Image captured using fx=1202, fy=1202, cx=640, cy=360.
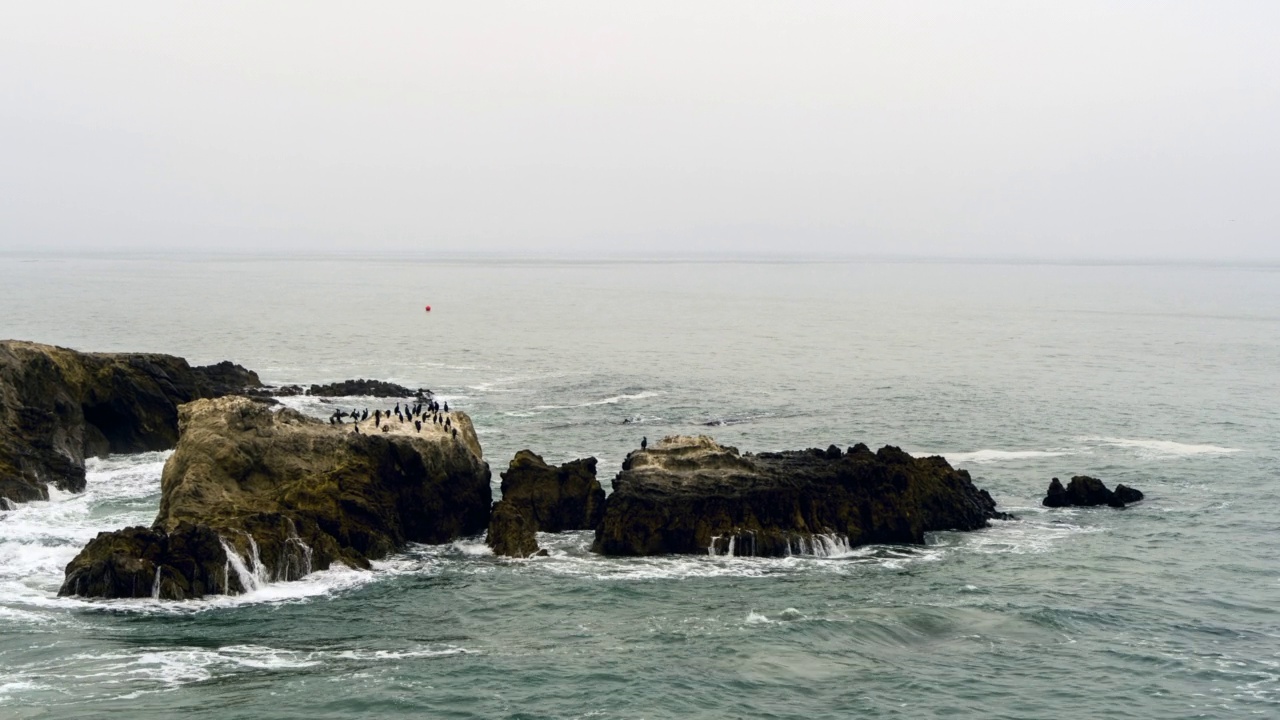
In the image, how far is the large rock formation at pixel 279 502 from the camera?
36.7m

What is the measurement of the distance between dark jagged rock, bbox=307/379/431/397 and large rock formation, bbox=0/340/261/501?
8.78 metres

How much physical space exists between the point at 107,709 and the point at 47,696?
6.06 feet

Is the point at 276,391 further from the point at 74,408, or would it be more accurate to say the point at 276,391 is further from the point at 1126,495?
the point at 1126,495

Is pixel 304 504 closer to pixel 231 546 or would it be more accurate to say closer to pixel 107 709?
pixel 231 546

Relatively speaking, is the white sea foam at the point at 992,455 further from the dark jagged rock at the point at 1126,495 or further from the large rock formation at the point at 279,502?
the large rock formation at the point at 279,502

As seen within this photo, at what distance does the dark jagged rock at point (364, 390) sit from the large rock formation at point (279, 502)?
2808 cm

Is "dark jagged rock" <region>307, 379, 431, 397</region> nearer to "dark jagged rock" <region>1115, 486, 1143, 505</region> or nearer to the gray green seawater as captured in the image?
the gray green seawater

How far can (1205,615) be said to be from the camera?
37.5 meters

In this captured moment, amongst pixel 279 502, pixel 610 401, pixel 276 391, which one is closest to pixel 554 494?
pixel 279 502

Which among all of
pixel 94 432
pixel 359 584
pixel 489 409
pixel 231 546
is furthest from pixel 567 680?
pixel 489 409

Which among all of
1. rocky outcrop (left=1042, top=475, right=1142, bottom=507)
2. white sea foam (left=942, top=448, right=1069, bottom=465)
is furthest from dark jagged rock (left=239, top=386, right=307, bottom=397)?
rocky outcrop (left=1042, top=475, right=1142, bottom=507)

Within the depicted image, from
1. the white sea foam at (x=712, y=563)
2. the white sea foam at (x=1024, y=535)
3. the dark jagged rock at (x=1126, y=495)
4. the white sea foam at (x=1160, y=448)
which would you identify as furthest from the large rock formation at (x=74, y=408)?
the white sea foam at (x=1160, y=448)

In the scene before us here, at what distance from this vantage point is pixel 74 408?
183ft

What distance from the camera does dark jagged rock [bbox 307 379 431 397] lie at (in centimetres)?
7500
